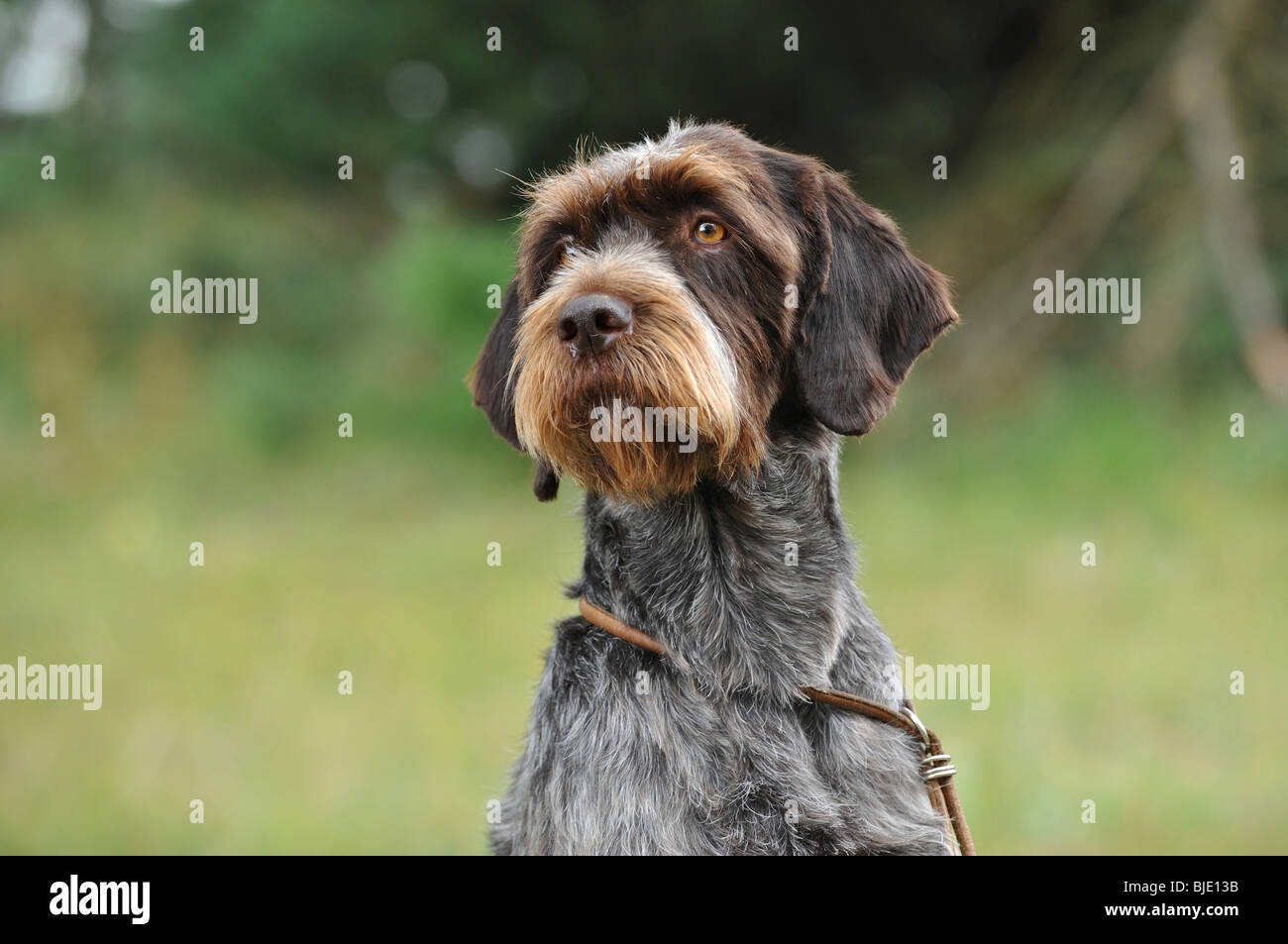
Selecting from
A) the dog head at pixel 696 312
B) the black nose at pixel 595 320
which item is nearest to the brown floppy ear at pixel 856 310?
the dog head at pixel 696 312

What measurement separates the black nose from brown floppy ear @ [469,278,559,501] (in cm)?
53

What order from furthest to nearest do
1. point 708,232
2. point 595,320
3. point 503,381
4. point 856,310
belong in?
point 503,381, point 856,310, point 708,232, point 595,320

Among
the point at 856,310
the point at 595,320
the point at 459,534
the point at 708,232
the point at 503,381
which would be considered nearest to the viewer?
the point at 595,320

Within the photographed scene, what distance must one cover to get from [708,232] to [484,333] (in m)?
6.86

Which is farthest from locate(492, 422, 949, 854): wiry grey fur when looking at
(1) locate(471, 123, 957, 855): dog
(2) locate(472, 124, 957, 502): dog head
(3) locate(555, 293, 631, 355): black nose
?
(3) locate(555, 293, 631, 355): black nose

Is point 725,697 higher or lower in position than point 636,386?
lower

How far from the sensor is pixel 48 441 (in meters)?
11.4

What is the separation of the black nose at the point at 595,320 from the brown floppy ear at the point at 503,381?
21.1 inches

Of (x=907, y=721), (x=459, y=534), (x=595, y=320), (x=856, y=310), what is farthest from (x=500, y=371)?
(x=459, y=534)

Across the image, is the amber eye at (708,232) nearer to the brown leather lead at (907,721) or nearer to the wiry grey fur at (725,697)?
the wiry grey fur at (725,697)

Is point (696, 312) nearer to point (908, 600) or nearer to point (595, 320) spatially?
point (595, 320)

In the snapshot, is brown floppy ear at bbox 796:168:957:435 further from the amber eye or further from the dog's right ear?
the dog's right ear

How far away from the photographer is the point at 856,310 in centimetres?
340

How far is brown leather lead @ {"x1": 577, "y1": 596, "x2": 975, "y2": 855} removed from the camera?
3076mm
